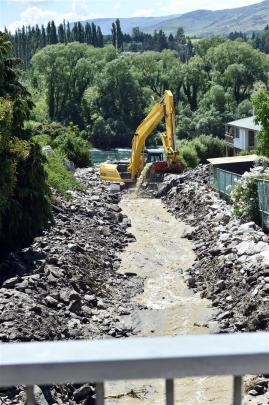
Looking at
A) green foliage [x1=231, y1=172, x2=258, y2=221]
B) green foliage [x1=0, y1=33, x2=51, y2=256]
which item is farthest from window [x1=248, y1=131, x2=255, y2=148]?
green foliage [x1=0, y1=33, x2=51, y2=256]

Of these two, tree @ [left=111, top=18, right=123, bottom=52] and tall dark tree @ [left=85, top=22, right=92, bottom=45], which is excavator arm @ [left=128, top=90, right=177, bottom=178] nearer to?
tall dark tree @ [left=85, top=22, right=92, bottom=45]

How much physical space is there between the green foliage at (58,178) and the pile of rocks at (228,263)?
490 cm

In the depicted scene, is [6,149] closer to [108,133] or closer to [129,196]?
[129,196]

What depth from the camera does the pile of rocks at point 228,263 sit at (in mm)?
14405

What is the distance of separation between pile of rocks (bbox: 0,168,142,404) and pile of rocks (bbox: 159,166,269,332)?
2.06 metres

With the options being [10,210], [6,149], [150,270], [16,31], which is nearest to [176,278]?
[150,270]

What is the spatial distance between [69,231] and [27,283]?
7.58 metres

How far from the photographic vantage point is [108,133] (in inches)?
2785

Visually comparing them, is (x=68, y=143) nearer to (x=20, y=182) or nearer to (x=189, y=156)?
(x=189, y=156)

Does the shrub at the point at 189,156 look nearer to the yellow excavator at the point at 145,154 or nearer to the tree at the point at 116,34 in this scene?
the yellow excavator at the point at 145,154

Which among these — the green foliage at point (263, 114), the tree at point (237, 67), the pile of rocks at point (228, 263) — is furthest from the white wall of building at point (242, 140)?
the green foliage at point (263, 114)

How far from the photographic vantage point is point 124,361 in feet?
6.50

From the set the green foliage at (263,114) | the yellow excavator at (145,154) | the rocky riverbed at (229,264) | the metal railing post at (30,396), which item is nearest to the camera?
the metal railing post at (30,396)

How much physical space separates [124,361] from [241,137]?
162ft
